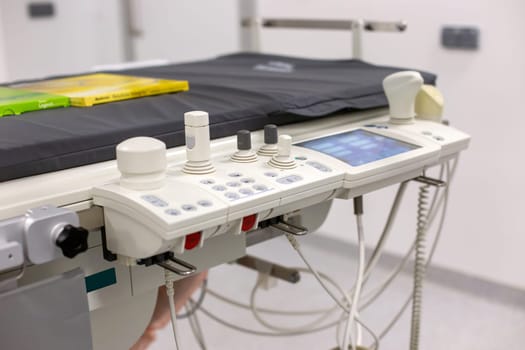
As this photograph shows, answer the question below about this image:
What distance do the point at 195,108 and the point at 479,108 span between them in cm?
164

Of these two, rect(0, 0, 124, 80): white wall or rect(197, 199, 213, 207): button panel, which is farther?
rect(0, 0, 124, 80): white wall

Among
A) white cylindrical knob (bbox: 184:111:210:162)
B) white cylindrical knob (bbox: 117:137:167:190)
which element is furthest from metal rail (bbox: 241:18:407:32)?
white cylindrical knob (bbox: 117:137:167:190)

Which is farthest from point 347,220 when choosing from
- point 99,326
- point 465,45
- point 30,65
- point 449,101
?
point 99,326

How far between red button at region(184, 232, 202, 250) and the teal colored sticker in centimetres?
20

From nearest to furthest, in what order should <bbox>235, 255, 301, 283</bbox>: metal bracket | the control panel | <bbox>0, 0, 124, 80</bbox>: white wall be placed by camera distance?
the control panel < <bbox>235, 255, 301, 283</bbox>: metal bracket < <bbox>0, 0, 124, 80</bbox>: white wall

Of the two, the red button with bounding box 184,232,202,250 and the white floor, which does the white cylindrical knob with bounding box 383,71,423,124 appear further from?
the white floor

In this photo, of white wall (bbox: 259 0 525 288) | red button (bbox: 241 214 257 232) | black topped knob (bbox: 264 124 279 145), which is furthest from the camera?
white wall (bbox: 259 0 525 288)

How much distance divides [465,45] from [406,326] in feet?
3.49

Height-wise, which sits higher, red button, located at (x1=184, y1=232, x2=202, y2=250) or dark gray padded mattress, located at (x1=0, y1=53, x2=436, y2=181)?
dark gray padded mattress, located at (x1=0, y1=53, x2=436, y2=181)

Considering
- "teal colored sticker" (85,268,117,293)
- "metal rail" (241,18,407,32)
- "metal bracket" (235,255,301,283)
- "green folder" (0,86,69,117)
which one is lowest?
"metal bracket" (235,255,301,283)

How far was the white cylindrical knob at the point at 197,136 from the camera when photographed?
107 cm

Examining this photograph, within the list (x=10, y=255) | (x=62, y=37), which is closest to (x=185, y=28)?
(x=62, y=37)

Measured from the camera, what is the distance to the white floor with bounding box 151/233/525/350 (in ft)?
7.92

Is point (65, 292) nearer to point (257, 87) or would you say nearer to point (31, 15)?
point (257, 87)
